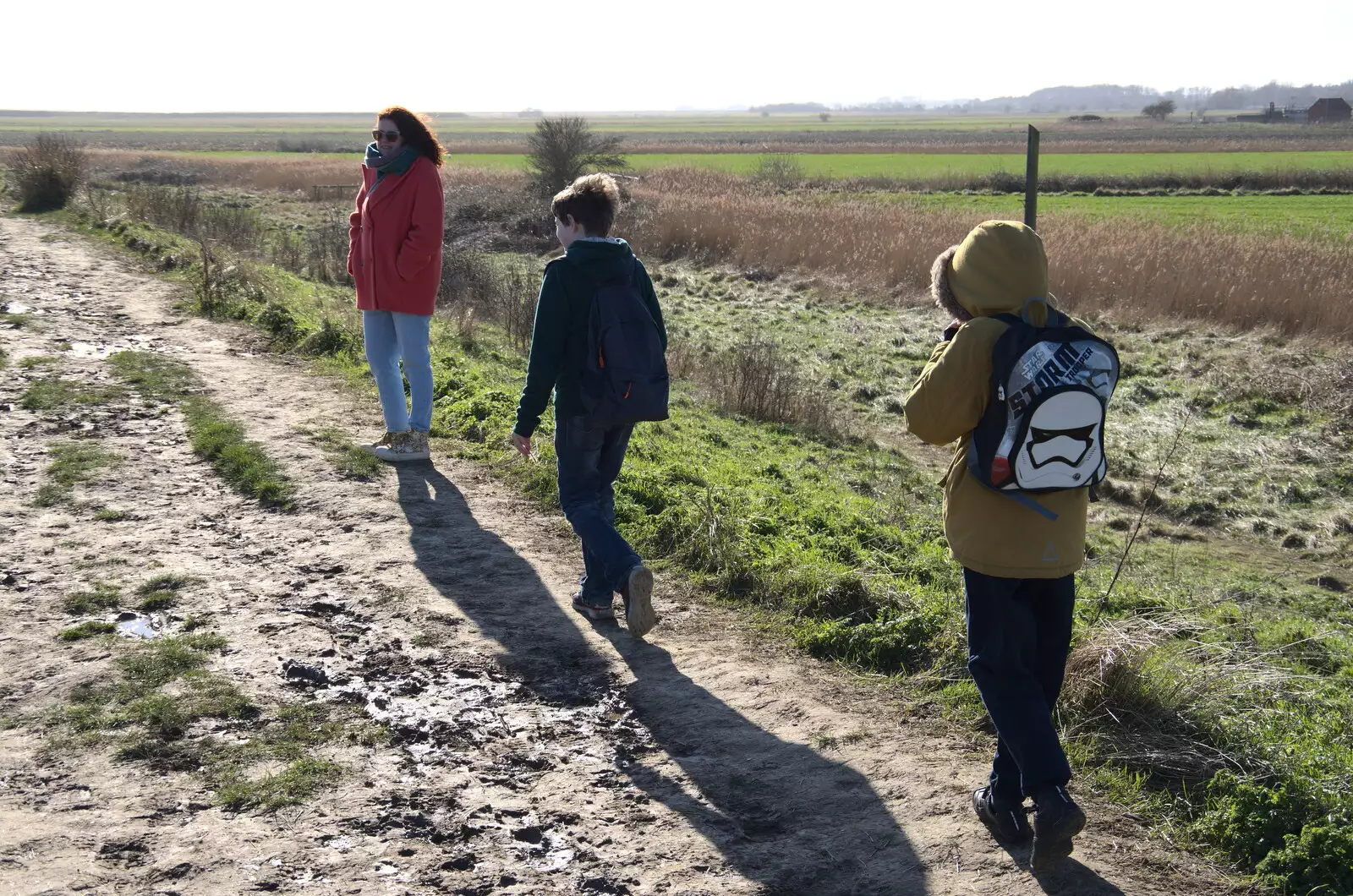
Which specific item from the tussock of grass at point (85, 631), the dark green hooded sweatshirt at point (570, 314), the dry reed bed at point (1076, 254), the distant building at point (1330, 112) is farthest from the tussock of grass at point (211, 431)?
the distant building at point (1330, 112)

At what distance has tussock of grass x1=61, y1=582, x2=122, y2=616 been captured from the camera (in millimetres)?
4809

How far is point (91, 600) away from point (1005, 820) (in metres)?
4.03

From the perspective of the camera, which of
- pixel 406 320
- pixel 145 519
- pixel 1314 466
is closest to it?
pixel 145 519

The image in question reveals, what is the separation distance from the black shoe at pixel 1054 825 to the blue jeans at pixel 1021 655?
4cm

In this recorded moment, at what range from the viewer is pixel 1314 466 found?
1073 cm

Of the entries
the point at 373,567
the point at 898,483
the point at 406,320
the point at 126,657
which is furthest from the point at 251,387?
the point at 898,483

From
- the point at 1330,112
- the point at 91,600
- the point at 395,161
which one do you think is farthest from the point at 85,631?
the point at 1330,112

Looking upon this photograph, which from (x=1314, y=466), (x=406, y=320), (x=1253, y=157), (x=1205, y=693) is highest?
(x=1253, y=157)

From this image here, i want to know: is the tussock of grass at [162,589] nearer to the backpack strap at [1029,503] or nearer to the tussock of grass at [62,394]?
the tussock of grass at [62,394]

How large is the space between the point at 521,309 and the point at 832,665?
384 inches

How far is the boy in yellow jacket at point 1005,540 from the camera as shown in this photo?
10.0ft

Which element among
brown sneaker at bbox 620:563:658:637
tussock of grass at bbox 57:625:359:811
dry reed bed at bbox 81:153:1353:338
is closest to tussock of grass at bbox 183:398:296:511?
tussock of grass at bbox 57:625:359:811

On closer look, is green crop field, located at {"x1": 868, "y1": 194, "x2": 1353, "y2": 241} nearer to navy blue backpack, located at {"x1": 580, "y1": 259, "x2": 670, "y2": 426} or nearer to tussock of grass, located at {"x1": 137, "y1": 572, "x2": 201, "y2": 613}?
navy blue backpack, located at {"x1": 580, "y1": 259, "x2": 670, "y2": 426}

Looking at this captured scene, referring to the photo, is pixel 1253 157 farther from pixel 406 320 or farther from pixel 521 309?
pixel 406 320
